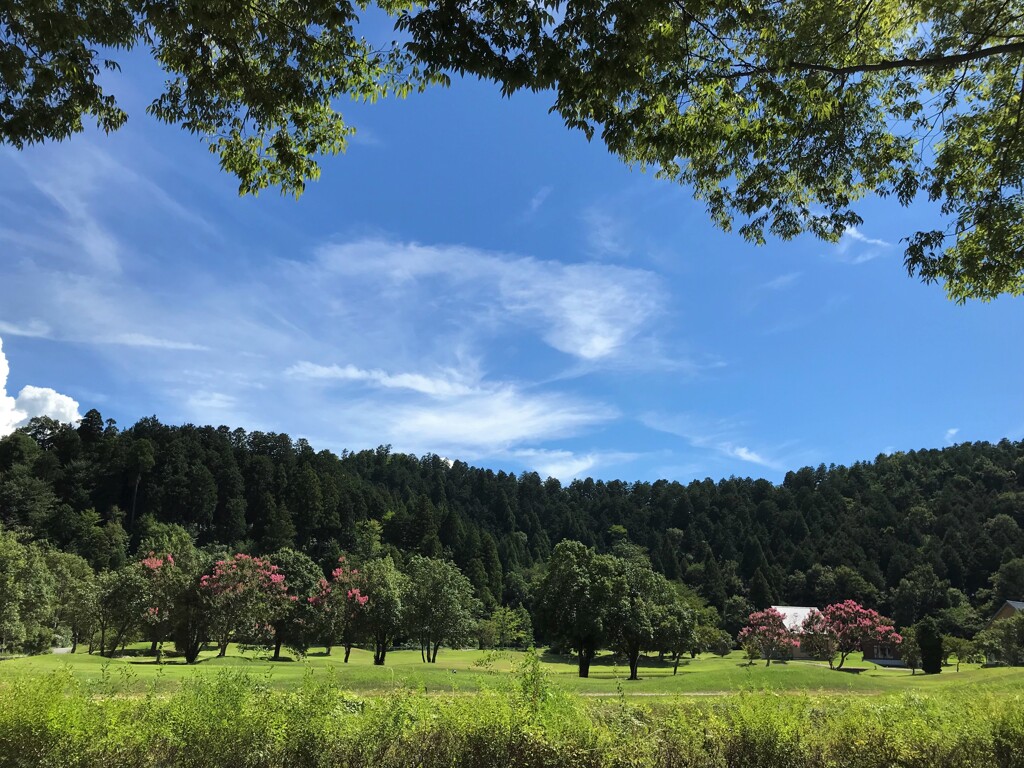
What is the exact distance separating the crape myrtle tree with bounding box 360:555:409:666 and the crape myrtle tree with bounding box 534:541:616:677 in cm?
1020

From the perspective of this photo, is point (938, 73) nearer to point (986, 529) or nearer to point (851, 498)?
point (986, 529)

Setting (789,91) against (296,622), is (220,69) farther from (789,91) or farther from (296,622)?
(296,622)

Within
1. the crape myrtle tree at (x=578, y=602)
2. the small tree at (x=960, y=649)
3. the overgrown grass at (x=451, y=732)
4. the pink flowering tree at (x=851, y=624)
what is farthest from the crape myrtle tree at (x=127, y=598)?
the small tree at (x=960, y=649)

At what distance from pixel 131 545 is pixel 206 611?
79467mm

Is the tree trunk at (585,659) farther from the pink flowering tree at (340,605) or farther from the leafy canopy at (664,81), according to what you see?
the leafy canopy at (664,81)

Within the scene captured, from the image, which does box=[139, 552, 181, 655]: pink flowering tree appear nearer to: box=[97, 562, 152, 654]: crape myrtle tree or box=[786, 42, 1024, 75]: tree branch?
box=[97, 562, 152, 654]: crape myrtle tree

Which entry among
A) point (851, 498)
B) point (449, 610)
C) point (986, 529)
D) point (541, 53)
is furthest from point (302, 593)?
point (851, 498)

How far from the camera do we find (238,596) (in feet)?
106

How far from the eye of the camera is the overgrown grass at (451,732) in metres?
5.40

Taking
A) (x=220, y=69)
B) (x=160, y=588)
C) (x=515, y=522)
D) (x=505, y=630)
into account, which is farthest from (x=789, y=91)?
(x=515, y=522)

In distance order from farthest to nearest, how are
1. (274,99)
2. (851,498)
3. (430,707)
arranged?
(851,498)
(274,99)
(430,707)

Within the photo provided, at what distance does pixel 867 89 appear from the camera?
9242mm

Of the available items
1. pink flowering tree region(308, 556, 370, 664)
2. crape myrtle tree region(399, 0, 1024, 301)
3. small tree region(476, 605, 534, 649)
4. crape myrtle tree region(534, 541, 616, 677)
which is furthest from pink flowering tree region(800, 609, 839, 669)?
crape myrtle tree region(399, 0, 1024, 301)

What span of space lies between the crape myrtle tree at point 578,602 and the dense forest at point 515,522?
155 ft
